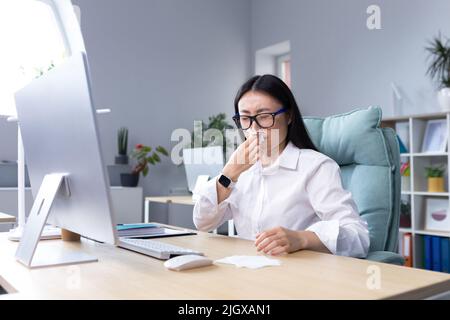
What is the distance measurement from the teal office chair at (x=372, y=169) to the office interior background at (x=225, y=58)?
87.9 inches

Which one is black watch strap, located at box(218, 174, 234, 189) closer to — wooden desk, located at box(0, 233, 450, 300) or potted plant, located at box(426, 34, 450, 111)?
wooden desk, located at box(0, 233, 450, 300)

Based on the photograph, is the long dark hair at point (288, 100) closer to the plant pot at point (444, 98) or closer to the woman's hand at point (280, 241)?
the woman's hand at point (280, 241)

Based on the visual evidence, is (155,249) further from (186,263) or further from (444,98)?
(444,98)

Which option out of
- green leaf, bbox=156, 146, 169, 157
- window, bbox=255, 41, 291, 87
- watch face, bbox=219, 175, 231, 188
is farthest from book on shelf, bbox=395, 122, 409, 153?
watch face, bbox=219, 175, 231, 188

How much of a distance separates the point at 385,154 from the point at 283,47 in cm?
367

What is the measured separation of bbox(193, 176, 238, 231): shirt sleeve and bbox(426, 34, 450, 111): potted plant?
225 centimetres

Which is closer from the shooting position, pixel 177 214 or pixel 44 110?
pixel 44 110

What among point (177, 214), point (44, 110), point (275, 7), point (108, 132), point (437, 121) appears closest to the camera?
point (44, 110)

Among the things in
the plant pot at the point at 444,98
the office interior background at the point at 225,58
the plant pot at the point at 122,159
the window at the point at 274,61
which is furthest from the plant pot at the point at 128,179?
the plant pot at the point at 444,98

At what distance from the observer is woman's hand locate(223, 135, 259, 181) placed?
4.49 ft

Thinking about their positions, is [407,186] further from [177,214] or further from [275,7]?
[275,7]

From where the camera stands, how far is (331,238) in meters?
1.14

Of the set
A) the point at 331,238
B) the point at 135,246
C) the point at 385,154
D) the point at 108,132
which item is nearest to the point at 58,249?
the point at 135,246

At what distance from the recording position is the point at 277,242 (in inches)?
40.6
